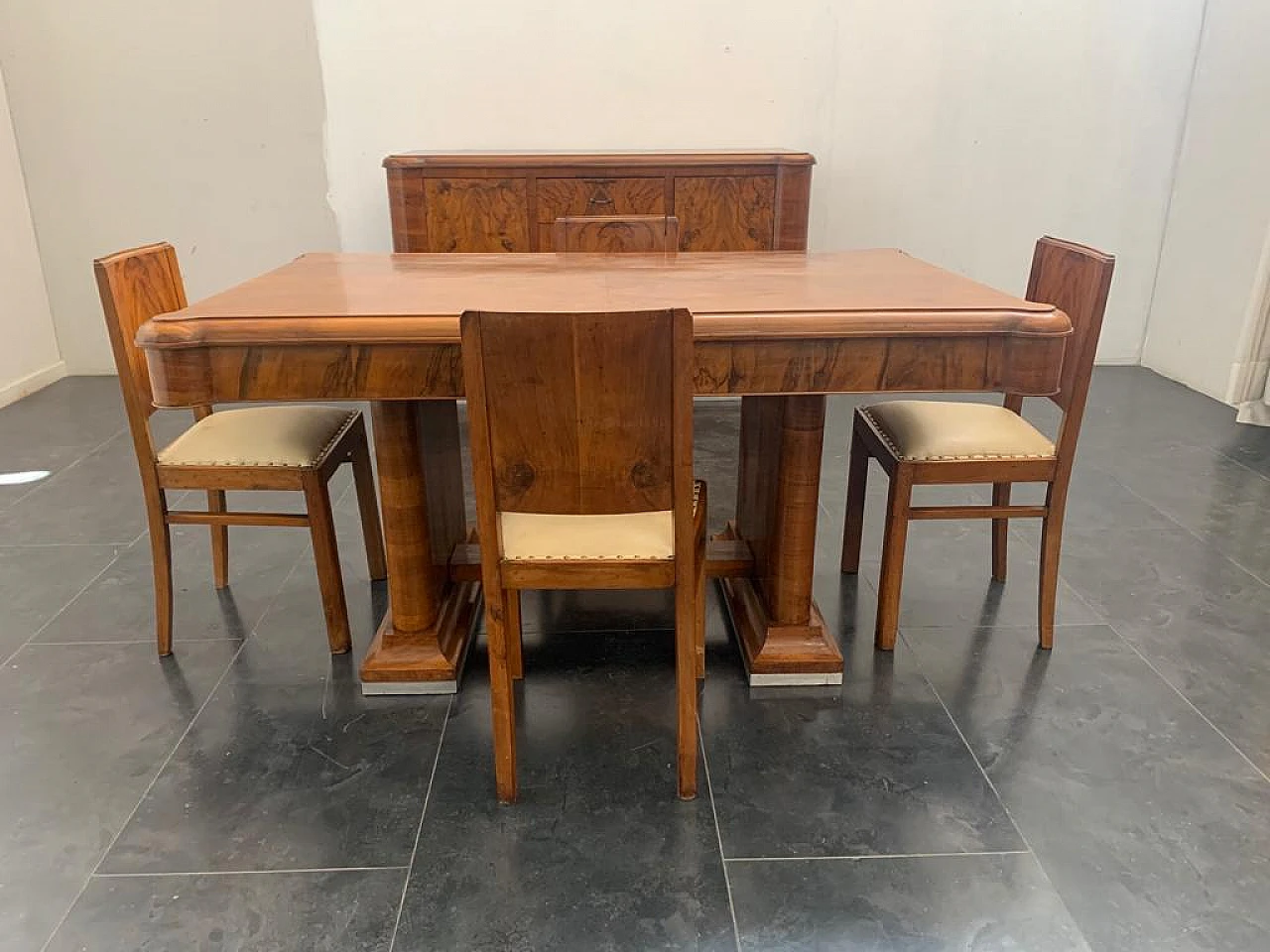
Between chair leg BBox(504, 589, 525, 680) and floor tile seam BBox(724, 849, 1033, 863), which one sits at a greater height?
chair leg BBox(504, 589, 525, 680)

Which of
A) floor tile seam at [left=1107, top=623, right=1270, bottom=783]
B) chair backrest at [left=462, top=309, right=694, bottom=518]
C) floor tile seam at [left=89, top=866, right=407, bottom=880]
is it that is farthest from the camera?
floor tile seam at [left=1107, top=623, right=1270, bottom=783]

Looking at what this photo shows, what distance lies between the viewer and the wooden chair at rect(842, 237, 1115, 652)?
6.17 feet

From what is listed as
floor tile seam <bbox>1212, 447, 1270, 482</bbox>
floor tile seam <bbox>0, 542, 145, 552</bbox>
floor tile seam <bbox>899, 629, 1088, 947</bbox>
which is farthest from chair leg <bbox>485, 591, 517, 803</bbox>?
floor tile seam <bbox>1212, 447, 1270, 482</bbox>

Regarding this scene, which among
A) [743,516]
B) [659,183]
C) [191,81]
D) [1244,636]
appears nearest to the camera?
[1244,636]

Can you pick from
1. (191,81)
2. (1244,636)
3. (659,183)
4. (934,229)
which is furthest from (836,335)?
(191,81)

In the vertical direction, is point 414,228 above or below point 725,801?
above

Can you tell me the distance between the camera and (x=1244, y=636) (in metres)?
2.05

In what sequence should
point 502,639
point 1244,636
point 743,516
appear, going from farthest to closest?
point 743,516 → point 1244,636 → point 502,639

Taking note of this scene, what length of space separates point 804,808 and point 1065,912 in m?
0.42

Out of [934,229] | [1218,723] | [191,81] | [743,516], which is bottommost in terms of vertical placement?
[1218,723]

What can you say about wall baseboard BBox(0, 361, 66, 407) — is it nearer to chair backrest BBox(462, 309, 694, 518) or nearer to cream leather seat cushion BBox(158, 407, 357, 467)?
cream leather seat cushion BBox(158, 407, 357, 467)

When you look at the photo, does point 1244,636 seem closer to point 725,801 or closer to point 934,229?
point 725,801

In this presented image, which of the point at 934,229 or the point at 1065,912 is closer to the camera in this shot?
the point at 1065,912

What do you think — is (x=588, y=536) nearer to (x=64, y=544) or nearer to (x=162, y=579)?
(x=162, y=579)
